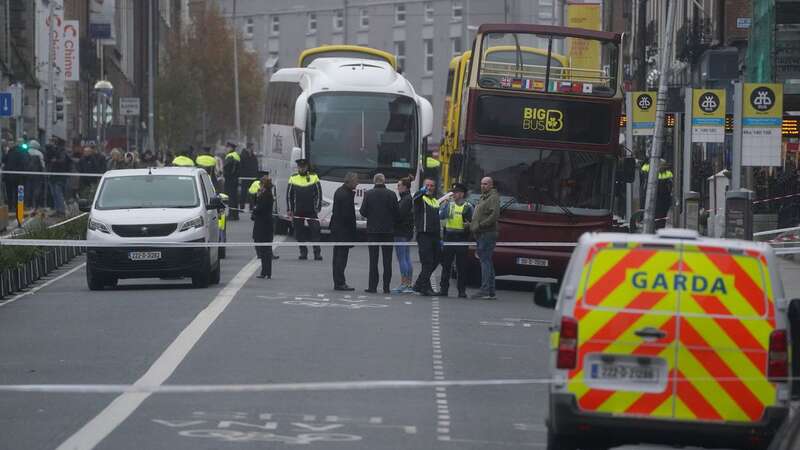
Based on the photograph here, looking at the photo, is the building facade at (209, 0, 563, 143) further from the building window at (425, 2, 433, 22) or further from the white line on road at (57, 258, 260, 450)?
the white line on road at (57, 258, 260, 450)

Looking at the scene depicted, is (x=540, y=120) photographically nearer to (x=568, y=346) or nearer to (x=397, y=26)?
(x=568, y=346)

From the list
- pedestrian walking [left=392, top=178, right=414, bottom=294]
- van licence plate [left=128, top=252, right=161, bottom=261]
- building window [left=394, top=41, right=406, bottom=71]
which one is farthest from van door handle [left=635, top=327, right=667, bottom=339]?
building window [left=394, top=41, right=406, bottom=71]

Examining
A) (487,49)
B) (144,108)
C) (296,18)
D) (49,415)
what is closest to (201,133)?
(144,108)

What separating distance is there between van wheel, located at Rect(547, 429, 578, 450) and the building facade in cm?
8619

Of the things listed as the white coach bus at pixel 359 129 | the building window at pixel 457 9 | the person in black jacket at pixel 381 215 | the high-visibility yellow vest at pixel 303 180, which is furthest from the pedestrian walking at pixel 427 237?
the building window at pixel 457 9

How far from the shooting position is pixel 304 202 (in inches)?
1293

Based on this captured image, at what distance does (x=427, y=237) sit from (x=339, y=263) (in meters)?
1.38

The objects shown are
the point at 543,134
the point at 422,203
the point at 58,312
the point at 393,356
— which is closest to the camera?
the point at 393,356

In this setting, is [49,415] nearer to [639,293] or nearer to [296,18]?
[639,293]

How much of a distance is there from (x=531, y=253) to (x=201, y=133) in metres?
64.2

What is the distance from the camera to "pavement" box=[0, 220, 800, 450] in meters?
12.9

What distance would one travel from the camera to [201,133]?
3602 inches

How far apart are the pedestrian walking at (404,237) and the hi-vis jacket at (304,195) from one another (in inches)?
194

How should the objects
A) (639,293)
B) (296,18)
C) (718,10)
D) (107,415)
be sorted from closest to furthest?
(639,293)
(107,415)
(718,10)
(296,18)
